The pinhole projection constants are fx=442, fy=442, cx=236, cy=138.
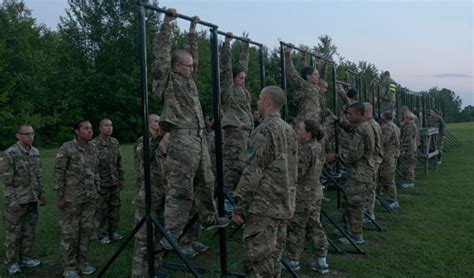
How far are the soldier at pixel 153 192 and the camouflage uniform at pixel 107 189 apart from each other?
1.14 m

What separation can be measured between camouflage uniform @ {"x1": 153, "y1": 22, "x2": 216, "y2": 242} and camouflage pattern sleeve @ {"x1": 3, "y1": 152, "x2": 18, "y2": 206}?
294 cm

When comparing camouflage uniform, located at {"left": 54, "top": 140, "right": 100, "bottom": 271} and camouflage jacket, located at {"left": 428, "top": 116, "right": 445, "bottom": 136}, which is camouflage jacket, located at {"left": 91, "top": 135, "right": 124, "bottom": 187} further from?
camouflage jacket, located at {"left": 428, "top": 116, "right": 445, "bottom": 136}

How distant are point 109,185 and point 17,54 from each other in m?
30.0

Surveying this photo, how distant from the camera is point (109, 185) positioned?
7.84 metres

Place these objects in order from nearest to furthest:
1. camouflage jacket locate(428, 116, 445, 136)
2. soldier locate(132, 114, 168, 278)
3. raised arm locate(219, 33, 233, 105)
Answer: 1. soldier locate(132, 114, 168, 278)
2. raised arm locate(219, 33, 233, 105)
3. camouflage jacket locate(428, 116, 445, 136)

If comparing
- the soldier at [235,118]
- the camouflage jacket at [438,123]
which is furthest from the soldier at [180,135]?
the camouflage jacket at [438,123]

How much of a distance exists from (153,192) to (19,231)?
6.97 feet

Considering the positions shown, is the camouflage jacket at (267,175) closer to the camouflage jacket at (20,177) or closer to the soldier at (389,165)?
the camouflage jacket at (20,177)

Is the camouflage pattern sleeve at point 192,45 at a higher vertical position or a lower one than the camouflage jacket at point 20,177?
higher

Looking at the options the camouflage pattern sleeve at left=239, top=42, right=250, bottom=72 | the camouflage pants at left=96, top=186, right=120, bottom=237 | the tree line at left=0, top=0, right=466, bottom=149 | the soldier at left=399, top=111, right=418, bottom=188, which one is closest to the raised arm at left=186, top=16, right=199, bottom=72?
the camouflage pattern sleeve at left=239, top=42, right=250, bottom=72

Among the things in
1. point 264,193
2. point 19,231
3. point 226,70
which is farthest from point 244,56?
point 19,231

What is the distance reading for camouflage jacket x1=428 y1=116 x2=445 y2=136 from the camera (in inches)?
742

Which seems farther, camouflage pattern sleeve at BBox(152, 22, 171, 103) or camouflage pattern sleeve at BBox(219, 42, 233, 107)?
camouflage pattern sleeve at BBox(219, 42, 233, 107)

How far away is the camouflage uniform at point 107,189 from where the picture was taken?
780 cm
